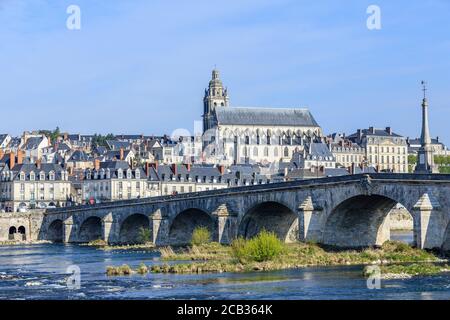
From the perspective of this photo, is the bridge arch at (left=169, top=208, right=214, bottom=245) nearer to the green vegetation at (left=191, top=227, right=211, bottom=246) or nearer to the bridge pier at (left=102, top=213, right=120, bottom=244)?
the green vegetation at (left=191, top=227, right=211, bottom=246)

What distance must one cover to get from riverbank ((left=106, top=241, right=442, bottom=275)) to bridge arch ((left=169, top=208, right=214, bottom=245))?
68.4 ft

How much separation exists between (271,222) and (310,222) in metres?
10.8

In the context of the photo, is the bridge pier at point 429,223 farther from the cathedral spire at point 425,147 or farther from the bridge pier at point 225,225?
the bridge pier at point 225,225

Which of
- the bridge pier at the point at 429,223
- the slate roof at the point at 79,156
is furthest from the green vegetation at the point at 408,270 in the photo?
the slate roof at the point at 79,156

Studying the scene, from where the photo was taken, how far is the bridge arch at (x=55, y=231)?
114m

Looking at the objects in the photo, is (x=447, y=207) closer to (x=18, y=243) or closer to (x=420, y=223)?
(x=420, y=223)

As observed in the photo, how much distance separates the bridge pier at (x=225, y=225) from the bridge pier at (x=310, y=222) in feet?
31.0

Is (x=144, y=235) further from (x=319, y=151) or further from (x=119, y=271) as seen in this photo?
(x=319, y=151)

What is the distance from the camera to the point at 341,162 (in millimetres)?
185875

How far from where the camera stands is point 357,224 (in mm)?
73812

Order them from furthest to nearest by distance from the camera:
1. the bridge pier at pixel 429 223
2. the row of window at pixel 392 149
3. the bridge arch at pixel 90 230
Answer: the row of window at pixel 392 149
the bridge arch at pixel 90 230
the bridge pier at pixel 429 223

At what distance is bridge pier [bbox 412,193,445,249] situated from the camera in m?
62.8
